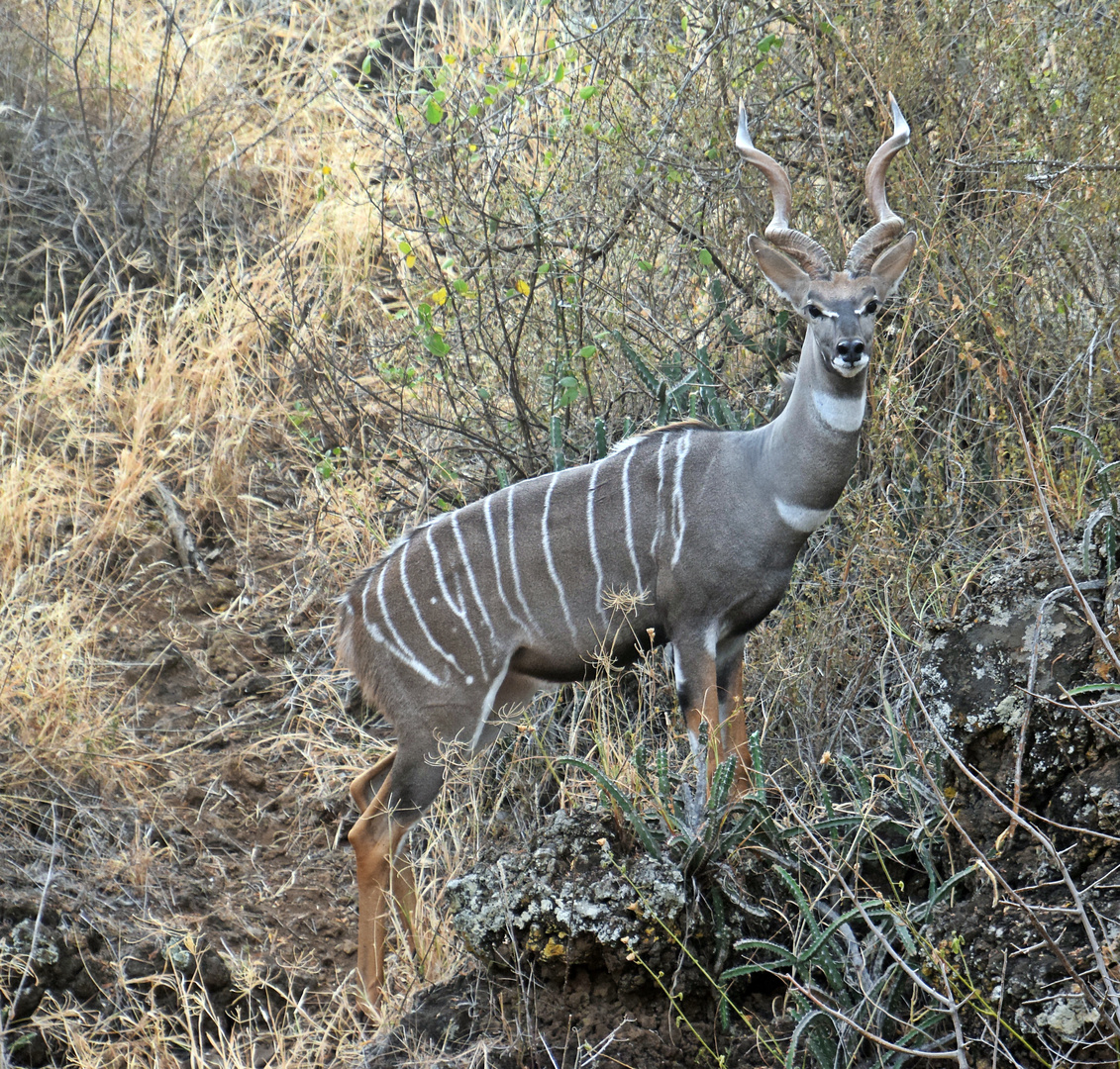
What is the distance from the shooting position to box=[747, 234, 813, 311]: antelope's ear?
11.1 ft

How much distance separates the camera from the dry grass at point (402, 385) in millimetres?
3793

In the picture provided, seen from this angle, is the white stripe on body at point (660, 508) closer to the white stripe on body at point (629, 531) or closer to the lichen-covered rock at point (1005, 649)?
the white stripe on body at point (629, 531)

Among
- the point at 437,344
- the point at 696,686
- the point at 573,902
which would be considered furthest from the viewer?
the point at 437,344

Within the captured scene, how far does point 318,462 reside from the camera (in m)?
5.59

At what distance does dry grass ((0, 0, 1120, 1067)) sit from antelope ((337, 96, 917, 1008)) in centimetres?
26

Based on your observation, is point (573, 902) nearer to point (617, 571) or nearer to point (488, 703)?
point (488, 703)

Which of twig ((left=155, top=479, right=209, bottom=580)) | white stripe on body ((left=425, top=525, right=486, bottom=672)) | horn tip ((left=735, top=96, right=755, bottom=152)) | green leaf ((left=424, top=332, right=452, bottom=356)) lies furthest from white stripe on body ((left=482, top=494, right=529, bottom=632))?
twig ((left=155, top=479, right=209, bottom=580))

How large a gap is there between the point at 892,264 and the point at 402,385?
2.06 m

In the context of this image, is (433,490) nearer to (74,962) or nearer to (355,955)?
(355,955)

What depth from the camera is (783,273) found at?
11.3 ft

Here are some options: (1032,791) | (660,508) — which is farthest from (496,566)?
(1032,791)

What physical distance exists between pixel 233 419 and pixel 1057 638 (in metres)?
4.09

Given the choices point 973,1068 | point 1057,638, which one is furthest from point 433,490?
point 973,1068

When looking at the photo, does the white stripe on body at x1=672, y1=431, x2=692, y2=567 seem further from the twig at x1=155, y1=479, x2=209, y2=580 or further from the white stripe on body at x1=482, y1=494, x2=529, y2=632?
the twig at x1=155, y1=479, x2=209, y2=580
